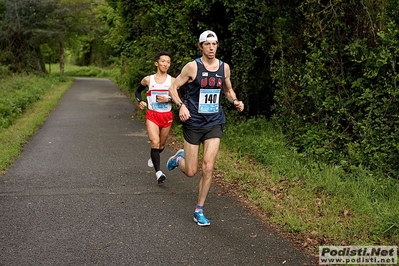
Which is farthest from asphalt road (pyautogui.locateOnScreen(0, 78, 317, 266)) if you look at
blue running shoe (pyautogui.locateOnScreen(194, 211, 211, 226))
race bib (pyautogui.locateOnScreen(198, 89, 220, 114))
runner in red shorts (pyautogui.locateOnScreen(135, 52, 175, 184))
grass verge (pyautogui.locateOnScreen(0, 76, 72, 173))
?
race bib (pyautogui.locateOnScreen(198, 89, 220, 114))

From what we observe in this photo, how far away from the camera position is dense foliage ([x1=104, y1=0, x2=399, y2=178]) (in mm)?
7418

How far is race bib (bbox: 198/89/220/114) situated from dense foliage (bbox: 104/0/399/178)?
2.84 metres

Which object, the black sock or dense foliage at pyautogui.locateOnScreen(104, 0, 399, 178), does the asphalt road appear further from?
dense foliage at pyautogui.locateOnScreen(104, 0, 399, 178)

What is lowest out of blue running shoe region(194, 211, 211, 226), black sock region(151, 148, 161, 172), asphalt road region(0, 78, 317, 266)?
asphalt road region(0, 78, 317, 266)

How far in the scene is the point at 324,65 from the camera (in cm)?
834

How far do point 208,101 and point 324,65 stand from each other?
10.9ft

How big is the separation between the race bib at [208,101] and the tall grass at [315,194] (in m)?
1.47

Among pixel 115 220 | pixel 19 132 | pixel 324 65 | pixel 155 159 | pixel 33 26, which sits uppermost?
pixel 33 26

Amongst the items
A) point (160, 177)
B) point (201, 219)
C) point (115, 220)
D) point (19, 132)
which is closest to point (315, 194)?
point (201, 219)

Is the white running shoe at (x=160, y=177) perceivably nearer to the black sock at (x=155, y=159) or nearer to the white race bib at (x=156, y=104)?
the black sock at (x=155, y=159)

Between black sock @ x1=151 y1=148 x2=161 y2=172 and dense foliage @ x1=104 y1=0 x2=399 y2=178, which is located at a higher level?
dense foliage @ x1=104 y1=0 x2=399 y2=178

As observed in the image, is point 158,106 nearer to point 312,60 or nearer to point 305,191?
point 305,191

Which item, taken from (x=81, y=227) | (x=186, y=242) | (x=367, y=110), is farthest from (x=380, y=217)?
(x=81, y=227)

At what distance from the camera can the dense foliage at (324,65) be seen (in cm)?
742
